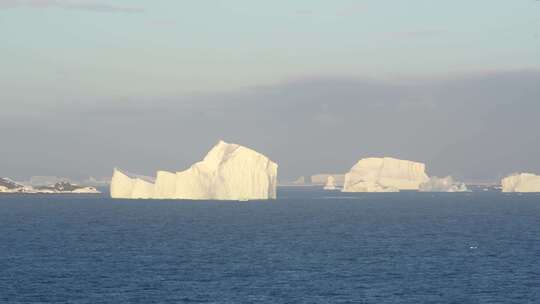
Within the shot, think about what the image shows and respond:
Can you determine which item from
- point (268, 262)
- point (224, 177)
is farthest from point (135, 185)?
point (268, 262)

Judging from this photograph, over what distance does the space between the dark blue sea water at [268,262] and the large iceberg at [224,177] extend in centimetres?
5111

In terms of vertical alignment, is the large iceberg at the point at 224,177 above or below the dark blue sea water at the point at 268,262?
above

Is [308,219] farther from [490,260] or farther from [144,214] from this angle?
[490,260]

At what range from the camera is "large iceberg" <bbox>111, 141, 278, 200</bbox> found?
173000 millimetres

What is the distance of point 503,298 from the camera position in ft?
178

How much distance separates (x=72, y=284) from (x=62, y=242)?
31380 mm

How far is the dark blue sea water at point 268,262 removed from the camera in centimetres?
5528

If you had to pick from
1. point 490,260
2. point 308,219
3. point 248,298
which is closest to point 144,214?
point 308,219

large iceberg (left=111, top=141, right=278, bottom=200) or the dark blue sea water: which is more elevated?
large iceberg (left=111, top=141, right=278, bottom=200)

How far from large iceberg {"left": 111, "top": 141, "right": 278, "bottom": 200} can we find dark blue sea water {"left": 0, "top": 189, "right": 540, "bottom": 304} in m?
51.1

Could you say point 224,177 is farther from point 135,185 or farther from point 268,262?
point 268,262

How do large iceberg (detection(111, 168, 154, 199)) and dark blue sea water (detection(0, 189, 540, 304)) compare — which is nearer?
dark blue sea water (detection(0, 189, 540, 304))

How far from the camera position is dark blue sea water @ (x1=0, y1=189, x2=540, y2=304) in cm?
5528

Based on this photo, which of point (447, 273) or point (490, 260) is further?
point (490, 260)
